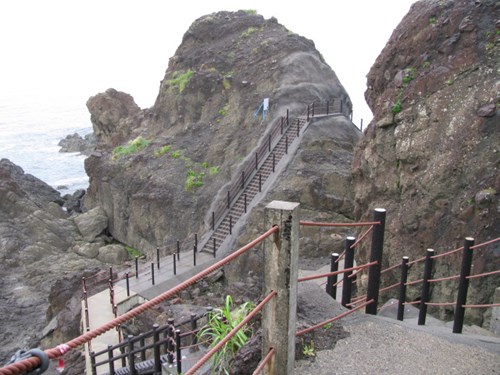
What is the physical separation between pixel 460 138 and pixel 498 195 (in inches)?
64.4

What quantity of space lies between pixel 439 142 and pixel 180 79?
20.2 m

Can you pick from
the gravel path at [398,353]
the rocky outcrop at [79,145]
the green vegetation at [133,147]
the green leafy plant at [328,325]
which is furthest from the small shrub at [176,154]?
the rocky outcrop at [79,145]

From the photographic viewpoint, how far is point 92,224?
26.1 meters

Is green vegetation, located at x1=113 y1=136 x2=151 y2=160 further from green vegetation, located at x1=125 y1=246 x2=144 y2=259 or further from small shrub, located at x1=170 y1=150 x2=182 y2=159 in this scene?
green vegetation, located at x1=125 y1=246 x2=144 y2=259

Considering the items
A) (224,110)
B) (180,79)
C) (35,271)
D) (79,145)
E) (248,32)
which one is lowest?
(35,271)

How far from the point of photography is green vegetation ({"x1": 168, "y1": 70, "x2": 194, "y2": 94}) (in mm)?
26078

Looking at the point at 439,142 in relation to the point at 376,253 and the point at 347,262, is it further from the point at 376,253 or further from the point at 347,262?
the point at 376,253

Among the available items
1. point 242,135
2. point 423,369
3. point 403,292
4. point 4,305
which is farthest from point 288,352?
point 4,305

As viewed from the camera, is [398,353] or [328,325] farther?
[328,325]

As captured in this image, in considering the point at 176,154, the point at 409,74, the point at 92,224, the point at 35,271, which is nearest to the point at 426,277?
the point at 409,74

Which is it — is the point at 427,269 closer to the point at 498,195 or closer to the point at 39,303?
the point at 498,195

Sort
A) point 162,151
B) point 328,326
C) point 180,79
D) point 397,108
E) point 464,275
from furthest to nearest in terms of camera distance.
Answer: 1. point 180,79
2. point 162,151
3. point 397,108
4. point 464,275
5. point 328,326

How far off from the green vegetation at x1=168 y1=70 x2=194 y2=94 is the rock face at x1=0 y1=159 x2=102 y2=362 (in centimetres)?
1075

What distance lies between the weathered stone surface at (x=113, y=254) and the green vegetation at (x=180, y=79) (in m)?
9.97
